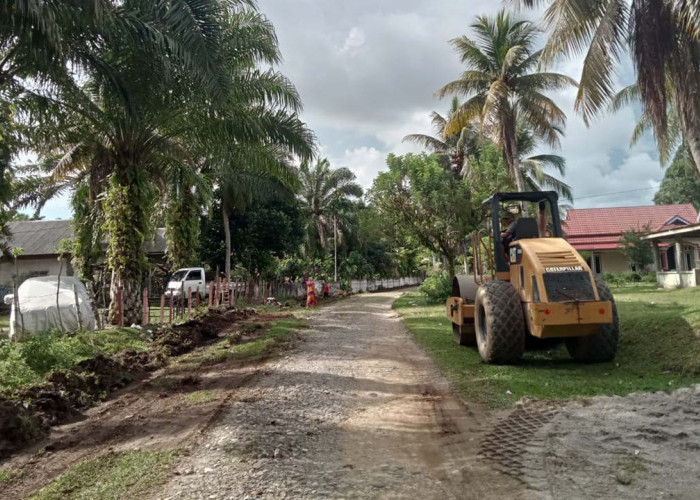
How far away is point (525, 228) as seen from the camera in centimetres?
895

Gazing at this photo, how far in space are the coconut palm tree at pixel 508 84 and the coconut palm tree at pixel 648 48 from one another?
26.1 feet

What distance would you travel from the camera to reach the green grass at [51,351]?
7.52 metres

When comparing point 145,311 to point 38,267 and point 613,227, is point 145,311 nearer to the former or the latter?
point 38,267

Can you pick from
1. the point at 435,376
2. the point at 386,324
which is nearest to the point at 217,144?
the point at 386,324

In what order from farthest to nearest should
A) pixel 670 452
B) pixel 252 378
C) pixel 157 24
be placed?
pixel 157 24 → pixel 252 378 → pixel 670 452

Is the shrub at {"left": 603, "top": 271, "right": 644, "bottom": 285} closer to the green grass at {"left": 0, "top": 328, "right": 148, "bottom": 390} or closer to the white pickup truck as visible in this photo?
the white pickup truck

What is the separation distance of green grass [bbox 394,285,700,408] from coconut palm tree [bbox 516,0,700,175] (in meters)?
3.88

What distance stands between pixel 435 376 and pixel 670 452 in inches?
155

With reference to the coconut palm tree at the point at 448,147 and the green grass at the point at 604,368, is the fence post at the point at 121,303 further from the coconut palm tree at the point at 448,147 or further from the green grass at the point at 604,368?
the coconut palm tree at the point at 448,147

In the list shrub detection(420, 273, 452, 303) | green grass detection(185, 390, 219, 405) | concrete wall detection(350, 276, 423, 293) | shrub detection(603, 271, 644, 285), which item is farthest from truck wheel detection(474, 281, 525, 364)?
concrete wall detection(350, 276, 423, 293)

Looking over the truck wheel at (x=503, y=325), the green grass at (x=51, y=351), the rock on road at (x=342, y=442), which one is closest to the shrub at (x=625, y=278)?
the truck wheel at (x=503, y=325)

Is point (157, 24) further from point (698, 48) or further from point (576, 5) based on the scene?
point (698, 48)

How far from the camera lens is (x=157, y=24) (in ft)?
31.4

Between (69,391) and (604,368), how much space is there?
24.6ft
